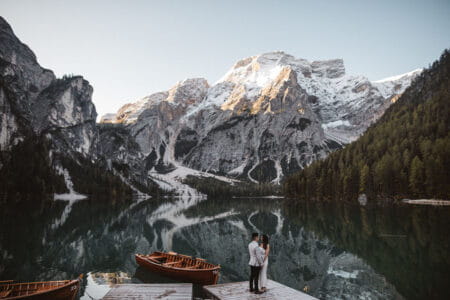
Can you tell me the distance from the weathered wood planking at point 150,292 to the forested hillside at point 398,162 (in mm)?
93105

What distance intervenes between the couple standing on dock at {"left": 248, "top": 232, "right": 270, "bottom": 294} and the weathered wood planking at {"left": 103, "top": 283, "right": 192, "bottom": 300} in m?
3.44

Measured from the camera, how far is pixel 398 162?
326 ft

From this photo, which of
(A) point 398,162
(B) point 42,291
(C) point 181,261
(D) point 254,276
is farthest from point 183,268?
(A) point 398,162

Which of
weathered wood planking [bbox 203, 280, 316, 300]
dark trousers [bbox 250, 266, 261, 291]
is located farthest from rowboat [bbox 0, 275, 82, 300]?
dark trousers [bbox 250, 266, 261, 291]

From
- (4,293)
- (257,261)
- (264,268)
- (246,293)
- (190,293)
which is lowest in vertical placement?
(190,293)

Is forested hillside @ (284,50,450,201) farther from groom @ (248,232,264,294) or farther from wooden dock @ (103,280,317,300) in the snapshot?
groom @ (248,232,264,294)

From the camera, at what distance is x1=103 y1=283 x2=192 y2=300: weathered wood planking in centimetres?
1539

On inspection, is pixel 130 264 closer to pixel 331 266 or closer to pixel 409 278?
pixel 331 266

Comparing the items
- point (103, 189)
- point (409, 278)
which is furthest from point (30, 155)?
point (409, 278)

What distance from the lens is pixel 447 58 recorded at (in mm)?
159875

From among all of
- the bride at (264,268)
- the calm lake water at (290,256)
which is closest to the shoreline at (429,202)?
the calm lake water at (290,256)

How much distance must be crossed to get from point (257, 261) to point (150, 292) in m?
6.07

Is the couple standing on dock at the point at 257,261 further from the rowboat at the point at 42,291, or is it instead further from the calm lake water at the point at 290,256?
the rowboat at the point at 42,291

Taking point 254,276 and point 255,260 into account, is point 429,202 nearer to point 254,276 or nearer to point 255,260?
point 254,276
